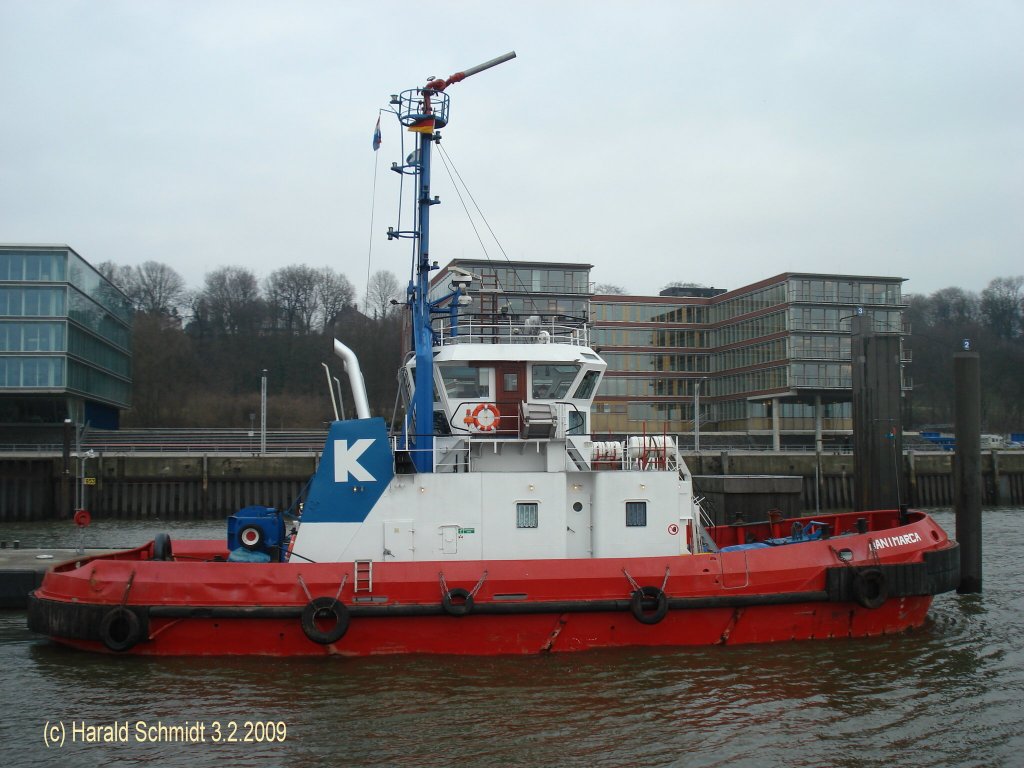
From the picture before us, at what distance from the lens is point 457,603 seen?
364 inches

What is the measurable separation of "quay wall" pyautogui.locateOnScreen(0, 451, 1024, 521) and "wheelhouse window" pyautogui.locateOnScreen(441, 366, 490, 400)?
1653 centimetres

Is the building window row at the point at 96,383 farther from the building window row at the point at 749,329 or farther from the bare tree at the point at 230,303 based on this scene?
the building window row at the point at 749,329

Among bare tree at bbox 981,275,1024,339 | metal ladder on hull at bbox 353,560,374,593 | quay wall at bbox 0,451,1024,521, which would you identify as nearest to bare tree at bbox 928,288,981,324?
bare tree at bbox 981,275,1024,339

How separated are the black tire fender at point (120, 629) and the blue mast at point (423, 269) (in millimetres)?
3367

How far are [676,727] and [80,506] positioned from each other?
22.0 meters

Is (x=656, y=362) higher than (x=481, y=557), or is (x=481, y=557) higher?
(x=656, y=362)

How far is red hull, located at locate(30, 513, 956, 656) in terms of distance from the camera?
9.24 m

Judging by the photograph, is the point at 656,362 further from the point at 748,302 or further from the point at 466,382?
the point at 466,382

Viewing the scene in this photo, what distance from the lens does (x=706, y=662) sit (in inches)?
366

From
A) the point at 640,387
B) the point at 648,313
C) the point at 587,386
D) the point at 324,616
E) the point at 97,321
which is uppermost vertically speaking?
the point at 648,313

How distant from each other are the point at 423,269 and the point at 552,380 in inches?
80.2

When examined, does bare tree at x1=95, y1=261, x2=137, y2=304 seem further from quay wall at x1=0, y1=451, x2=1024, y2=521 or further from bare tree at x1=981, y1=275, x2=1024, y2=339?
bare tree at x1=981, y1=275, x2=1024, y2=339

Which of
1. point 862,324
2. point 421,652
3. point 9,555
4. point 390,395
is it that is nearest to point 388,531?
point 421,652

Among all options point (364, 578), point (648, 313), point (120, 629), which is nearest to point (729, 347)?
point (648, 313)
